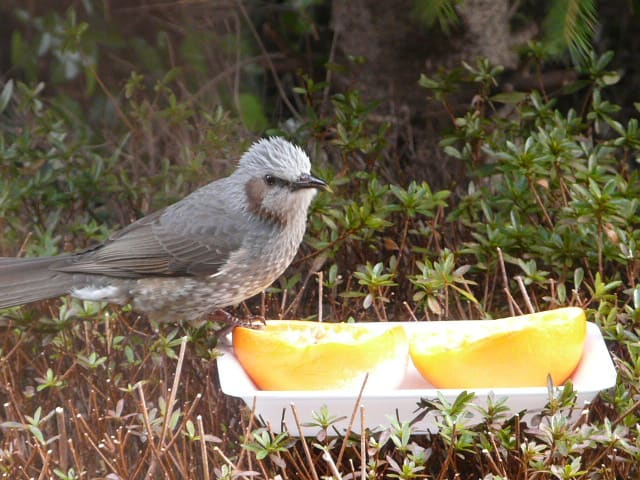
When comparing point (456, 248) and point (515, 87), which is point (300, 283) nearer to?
point (456, 248)

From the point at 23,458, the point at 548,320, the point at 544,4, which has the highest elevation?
the point at 544,4

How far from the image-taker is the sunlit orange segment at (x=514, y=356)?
10.3 ft

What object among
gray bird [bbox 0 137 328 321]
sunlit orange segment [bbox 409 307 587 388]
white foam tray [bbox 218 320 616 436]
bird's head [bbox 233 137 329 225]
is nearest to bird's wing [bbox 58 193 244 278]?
gray bird [bbox 0 137 328 321]

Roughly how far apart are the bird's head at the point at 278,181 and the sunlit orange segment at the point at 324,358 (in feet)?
2.09

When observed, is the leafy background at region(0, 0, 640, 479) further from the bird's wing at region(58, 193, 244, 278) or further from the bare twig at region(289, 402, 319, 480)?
the bird's wing at region(58, 193, 244, 278)

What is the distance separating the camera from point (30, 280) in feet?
12.9

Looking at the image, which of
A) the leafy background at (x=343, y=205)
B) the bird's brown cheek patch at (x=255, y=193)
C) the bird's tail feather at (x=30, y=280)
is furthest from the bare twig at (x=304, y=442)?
the bird's tail feather at (x=30, y=280)

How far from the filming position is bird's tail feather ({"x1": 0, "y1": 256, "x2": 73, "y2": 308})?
3.84 metres

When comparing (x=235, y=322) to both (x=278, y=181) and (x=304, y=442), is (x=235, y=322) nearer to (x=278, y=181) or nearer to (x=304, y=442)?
(x=278, y=181)

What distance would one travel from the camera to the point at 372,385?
3158 mm

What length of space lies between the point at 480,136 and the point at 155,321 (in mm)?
1567

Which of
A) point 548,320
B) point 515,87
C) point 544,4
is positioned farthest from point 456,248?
point 544,4

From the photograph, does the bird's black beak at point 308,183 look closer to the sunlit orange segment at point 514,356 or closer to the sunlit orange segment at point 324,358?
the sunlit orange segment at point 324,358

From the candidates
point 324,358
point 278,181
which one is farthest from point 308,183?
point 324,358
